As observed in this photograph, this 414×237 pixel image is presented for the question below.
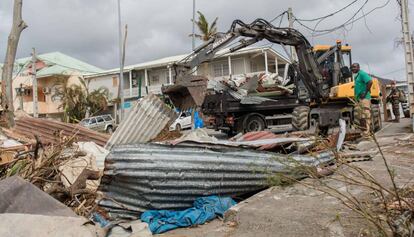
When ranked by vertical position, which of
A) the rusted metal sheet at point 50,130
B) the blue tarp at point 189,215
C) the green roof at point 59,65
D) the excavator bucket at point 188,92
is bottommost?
the blue tarp at point 189,215

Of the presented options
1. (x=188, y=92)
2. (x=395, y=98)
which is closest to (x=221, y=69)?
(x=395, y=98)

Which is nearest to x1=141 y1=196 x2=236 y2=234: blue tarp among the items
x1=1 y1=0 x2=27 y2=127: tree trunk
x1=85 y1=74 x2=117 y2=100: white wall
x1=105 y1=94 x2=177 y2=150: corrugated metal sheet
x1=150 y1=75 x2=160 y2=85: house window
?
x1=105 y1=94 x2=177 y2=150: corrugated metal sheet

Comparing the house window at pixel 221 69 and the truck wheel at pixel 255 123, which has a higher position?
the house window at pixel 221 69

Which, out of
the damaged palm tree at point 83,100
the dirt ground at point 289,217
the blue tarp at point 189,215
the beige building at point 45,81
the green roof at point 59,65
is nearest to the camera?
the dirt ground at point 289,217

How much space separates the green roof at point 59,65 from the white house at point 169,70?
12.6 ft

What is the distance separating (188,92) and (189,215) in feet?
12.4

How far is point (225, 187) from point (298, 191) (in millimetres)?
802

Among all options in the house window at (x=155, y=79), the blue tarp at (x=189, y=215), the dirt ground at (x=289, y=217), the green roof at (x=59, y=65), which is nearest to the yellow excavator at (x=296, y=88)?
the blue tarp at (x=189, y=215)

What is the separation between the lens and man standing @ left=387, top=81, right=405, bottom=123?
17.0 metres

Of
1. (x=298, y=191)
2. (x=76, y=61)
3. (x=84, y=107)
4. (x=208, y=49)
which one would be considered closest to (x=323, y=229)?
(x=298, y=191)

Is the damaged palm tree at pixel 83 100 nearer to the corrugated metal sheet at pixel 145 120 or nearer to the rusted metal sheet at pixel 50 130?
the rusted metal sheet at pixel 50 130

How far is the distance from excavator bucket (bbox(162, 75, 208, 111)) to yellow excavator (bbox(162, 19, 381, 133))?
2050 millimetres

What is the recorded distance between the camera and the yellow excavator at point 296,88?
11.7m

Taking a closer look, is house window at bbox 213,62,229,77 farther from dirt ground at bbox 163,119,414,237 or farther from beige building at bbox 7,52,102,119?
dirt ground at bbox 163,119,414,237
